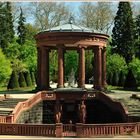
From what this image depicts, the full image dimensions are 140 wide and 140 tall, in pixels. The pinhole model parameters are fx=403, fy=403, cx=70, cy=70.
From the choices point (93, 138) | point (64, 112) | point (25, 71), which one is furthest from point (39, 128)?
point (25, 71)

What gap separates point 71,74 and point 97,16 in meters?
25.7

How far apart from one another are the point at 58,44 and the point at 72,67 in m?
33.7

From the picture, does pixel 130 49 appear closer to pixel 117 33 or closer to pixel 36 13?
pixel 117 33

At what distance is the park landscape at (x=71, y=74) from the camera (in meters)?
28.0

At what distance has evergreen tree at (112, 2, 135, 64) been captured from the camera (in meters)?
73.0

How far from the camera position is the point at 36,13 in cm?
8038

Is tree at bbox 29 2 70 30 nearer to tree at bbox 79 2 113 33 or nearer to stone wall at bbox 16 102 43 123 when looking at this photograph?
tree at bbox 79 2 113 33

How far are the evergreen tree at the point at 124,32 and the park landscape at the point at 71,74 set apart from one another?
182 mm

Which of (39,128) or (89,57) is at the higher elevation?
(89,57)

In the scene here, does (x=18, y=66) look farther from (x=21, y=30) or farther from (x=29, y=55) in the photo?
(x=21, y=30)

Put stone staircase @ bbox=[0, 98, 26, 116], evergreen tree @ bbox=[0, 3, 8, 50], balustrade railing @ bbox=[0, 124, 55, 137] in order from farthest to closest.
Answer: evergreen tree @ bbox=[0, 3, 8, 50], stone staircase @ bbox=[0, 98, 26, 116], balustrade railing @ bbox=[0, 124, 55, 137]

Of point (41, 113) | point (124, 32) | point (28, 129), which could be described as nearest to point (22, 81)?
point (124, 32)

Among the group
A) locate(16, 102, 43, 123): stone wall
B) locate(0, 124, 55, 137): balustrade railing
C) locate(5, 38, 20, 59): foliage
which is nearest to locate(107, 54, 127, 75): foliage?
locate(5, 38, 20, 59): foliage

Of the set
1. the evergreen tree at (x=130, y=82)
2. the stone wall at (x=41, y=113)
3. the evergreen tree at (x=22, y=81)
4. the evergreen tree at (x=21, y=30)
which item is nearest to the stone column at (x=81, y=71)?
the stone wall at (x=41, y=113)
